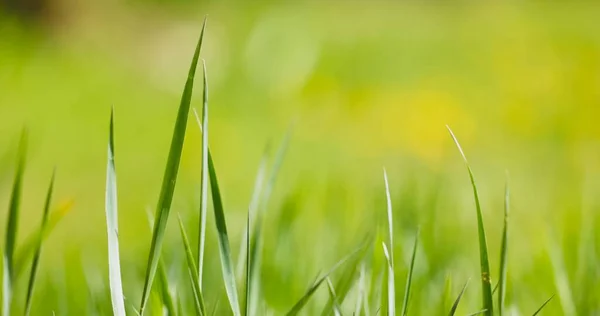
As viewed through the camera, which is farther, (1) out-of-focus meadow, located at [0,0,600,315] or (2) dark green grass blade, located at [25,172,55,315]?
(1) out-of-focus meadow, located at [0,0,600,315]

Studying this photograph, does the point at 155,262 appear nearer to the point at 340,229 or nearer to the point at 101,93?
the point at 340,229

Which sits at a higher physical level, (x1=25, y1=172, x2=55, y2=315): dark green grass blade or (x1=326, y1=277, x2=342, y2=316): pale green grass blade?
(x1=25, y1=172, x2=55, y2=315): dark green grass blade

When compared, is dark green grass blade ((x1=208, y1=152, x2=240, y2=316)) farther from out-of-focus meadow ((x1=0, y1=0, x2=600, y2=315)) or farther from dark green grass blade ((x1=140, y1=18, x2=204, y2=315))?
out-of-focus meadow ((x1=0, y1=0, x2=600, y2=315))

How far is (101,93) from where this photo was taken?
2.71 metres

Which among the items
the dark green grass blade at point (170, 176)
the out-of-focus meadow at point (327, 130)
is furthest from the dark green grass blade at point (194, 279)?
the out-of-focus meadow at point (327, 130)

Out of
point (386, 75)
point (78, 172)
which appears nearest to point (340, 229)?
point (78, 172)

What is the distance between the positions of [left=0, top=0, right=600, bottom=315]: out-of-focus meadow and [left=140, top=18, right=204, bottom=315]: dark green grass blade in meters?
0.13

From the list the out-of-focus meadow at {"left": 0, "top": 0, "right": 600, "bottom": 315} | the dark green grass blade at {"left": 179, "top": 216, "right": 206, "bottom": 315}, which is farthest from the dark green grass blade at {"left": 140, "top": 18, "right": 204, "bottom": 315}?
the out-of-focus meadow at {"left": 0, "top": 0, "right": 600, "bottom": 315}

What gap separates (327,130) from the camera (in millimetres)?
2271

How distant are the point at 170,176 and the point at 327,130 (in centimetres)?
195

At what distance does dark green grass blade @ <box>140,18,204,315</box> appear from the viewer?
322 mm

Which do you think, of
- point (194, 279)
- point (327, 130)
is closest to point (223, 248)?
point (194, 279)

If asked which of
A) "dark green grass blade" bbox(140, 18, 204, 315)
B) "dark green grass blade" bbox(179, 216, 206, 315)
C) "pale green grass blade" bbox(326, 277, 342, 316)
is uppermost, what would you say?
"dark green grass blade" bbox(140, 18, 204, 315)

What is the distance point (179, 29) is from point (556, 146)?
2206 millimetres
